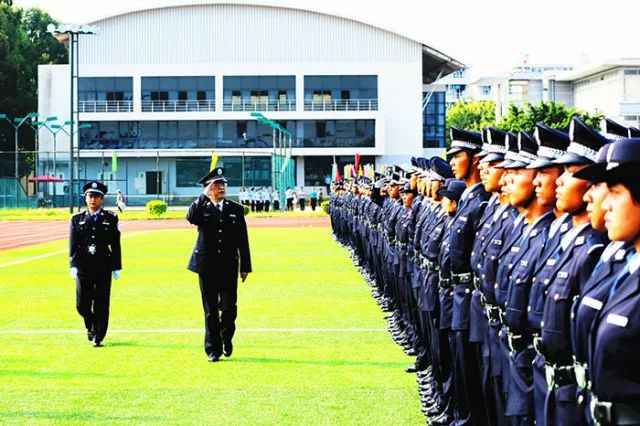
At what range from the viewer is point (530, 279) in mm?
6488

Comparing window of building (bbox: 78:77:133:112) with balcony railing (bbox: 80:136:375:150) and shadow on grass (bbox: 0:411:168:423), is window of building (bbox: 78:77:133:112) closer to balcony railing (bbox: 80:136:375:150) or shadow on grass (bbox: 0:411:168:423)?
balcony railing (bbox: 80:136:375:150)

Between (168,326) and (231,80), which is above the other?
(231,80)

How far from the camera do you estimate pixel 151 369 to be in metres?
11.9

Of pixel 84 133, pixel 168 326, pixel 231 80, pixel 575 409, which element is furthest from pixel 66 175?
pixel 575 409

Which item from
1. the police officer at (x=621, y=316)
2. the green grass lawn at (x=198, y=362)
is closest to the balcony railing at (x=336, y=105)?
the green grass lawn at (x=198, y=362)

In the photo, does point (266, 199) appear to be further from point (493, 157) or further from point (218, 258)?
point (493, 157)

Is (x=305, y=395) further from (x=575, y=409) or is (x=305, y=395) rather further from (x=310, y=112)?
(x=310, y=112)

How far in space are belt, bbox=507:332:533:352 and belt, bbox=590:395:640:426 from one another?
1726mm

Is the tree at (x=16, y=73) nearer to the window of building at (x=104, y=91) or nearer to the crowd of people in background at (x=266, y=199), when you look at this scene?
the window of building at (x=104, y=91)

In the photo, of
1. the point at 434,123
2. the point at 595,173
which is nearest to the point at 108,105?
the point at 434,123

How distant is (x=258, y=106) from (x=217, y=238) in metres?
70.7

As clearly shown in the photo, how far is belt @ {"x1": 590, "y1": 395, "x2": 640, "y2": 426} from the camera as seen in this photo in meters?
4.66

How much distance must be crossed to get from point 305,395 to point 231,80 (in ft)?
242

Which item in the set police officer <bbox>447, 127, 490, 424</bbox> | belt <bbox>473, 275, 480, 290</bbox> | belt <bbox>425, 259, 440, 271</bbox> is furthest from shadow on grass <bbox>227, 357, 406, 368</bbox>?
belt <bbox>473, 275, 480, 290</bbox>
